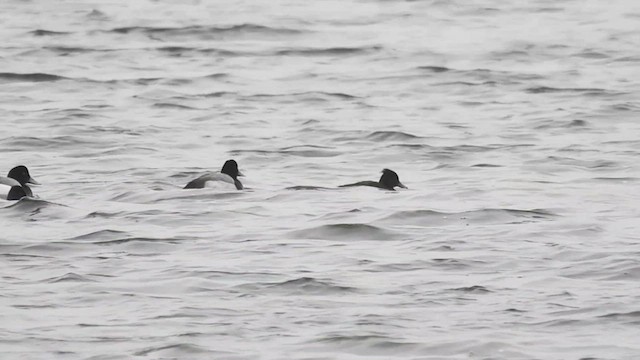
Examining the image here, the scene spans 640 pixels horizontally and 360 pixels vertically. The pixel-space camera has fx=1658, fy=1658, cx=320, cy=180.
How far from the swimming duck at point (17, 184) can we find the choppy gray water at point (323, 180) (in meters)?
0.24

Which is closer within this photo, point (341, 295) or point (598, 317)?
point (598, 317)

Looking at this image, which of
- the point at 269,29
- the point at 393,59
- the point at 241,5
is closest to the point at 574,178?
the point at 393,59

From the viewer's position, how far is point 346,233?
13641 mm

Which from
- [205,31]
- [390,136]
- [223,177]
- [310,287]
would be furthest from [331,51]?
[310,287]

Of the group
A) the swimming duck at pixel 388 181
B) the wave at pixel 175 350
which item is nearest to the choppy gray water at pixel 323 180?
the wave at pixel 175 350

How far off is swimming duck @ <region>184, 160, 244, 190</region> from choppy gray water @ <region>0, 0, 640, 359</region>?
0.65 ft

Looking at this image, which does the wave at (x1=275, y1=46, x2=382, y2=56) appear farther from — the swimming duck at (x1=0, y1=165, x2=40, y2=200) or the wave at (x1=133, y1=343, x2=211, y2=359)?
the wave at (x1=133, y1=343, x2=211, y2=359)

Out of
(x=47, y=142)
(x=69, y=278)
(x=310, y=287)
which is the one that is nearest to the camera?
(x=310, y=287)

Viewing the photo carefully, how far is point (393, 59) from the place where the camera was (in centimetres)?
2750

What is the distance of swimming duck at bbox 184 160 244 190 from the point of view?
15758mm

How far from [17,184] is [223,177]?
1.96 meters

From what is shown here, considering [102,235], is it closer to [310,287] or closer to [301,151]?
[310,287]

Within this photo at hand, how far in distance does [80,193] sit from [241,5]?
18.7 metres

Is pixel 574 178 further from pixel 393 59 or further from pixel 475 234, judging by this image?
pixel 393 59
